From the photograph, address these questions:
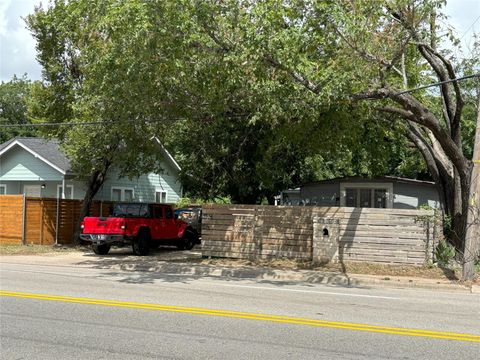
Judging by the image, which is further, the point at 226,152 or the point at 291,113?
the point at 226,152

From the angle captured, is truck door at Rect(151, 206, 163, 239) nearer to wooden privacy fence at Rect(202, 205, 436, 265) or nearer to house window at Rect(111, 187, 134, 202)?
wooden privacy fence at Rect(202, 205, 436, 265)

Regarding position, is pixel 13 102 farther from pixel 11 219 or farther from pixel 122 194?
pixel 11 219

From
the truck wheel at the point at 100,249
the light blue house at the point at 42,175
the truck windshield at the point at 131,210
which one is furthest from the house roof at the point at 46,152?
the truck wheel at the point at 100,249

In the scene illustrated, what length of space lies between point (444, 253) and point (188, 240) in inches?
411

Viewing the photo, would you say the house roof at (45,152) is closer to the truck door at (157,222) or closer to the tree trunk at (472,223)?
the truck door at (157,222)

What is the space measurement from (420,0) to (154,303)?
906 cm

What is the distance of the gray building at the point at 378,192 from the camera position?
26.0 metres

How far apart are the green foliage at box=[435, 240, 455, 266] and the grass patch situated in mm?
13254

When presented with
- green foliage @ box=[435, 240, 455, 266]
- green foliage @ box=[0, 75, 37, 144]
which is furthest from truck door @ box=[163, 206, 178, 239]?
green foliage @ box=[0, 75, 37, 144]

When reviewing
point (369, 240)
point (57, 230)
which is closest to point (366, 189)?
point (369, 240)

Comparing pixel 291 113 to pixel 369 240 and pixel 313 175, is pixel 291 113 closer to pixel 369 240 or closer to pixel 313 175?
pixel 369 240

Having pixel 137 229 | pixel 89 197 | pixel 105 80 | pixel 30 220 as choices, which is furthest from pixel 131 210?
pixel 105 80

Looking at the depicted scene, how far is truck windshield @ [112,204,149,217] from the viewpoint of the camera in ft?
65.9

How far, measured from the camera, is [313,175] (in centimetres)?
3216
